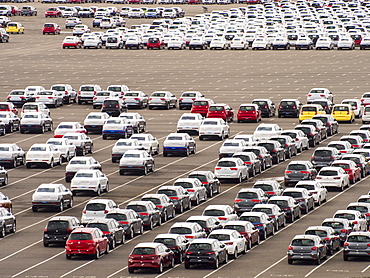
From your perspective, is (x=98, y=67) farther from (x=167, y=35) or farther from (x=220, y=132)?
(x=220, y=132)

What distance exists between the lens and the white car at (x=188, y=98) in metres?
95.5

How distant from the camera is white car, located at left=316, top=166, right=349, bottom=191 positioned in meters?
66.4

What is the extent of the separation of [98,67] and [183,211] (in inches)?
2389

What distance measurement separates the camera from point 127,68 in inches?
4702

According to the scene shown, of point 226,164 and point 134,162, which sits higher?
point 226,164

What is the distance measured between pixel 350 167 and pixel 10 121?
1063 inches

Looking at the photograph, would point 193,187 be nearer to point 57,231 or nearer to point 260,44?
point 57,231

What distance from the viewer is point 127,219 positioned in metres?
54.9

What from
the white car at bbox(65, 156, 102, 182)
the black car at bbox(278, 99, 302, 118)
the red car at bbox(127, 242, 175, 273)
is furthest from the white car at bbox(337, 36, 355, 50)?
the red car at bbox(127, 242, 175, 273)

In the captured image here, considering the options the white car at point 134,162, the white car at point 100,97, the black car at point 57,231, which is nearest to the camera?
the black car at point 57,231

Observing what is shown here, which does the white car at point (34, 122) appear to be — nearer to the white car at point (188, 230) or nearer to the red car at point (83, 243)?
the white car at point (188, 230)

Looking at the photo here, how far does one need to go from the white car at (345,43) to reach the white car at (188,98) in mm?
40133

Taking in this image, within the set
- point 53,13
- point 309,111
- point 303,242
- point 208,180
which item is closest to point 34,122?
point 309,111

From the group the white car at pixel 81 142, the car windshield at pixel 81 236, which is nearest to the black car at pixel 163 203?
the car windshield at pixel 81 236
